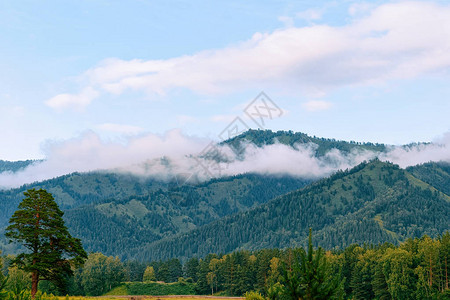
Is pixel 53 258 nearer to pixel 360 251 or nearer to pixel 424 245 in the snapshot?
pixel 424 245

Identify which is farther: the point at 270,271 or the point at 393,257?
the point at 270,271

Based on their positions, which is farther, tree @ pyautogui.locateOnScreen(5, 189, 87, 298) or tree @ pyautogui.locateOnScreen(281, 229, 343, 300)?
tree @ pyautogui.locateOnScreen(5, 189, 87, 298)

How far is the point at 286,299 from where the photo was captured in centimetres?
4022

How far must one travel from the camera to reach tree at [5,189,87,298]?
2594 inches

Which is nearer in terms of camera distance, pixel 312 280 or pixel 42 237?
pixel 312 280

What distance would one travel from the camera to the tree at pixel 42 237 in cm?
6588

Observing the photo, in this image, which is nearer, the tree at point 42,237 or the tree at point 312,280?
the tree at point 312,280

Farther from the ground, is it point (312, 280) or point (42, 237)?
point (42, 237)

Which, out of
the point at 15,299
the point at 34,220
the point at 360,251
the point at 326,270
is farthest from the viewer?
the point at 360,251

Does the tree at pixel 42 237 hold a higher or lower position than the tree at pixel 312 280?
higher

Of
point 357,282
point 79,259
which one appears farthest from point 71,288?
point 79,259

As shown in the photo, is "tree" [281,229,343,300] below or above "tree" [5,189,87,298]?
below

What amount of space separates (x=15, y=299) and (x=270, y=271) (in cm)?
15312

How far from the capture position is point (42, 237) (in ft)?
221
